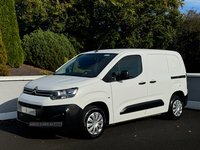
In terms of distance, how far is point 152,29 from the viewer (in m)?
19.5

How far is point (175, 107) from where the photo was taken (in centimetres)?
709

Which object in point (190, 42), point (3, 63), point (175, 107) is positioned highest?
point (190, 42)

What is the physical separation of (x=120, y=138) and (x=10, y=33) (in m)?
8.99

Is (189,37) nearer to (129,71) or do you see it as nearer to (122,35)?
(122,35)

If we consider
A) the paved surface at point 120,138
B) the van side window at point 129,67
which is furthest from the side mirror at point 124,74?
the paved surface at point 120,138

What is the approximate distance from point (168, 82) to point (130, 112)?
162 centimetres

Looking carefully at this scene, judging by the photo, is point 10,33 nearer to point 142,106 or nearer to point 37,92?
point 37,92

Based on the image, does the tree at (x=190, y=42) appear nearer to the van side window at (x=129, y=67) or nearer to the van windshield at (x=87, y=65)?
the van side window at (x=129, y=67)

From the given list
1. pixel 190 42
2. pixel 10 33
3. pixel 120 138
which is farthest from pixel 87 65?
pixel 190 42

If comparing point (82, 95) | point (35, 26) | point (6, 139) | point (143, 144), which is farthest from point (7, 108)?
point (35, 26)

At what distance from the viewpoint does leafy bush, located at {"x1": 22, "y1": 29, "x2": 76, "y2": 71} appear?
560 inches

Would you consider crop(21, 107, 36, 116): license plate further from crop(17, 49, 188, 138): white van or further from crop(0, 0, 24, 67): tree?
crop(0, 0, 24, 67): tree

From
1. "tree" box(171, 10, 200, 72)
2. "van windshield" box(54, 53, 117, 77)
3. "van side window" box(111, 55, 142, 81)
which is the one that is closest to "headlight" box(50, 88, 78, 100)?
"van windshield" box(54, 53, 117, 77)

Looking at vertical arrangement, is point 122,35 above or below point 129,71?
above
